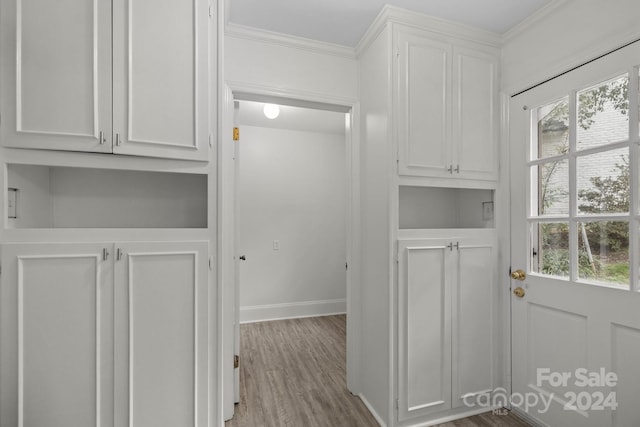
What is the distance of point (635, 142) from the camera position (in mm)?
1373

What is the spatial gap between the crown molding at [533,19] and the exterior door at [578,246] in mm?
384

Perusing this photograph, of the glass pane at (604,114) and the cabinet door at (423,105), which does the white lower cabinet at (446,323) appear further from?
the glass pane at (604,114)

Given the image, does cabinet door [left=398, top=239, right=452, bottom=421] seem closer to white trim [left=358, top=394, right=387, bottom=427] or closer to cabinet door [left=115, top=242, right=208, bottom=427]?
white trim [left=358, top=394, right=387, bottom=427]

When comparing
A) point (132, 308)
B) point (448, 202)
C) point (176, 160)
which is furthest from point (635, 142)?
point (132, 308)

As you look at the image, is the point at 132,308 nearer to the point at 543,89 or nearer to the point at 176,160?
the point at 176,160

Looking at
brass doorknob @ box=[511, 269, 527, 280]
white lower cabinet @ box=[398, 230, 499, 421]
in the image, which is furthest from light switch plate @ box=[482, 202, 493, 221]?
brass doorknob @ box=[511, 269, 527, 280]

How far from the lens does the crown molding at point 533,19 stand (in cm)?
167

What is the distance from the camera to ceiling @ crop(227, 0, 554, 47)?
1.73m

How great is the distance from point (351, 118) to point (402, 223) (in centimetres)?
85

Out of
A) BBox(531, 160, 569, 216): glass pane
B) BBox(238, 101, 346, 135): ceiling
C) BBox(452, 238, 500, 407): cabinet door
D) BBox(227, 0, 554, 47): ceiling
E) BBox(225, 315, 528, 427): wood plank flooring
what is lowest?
BBox(225, 315, 528, 427): wood plank flooring

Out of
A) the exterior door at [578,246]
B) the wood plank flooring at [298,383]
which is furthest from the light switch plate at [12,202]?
the exterior door at [578,246]

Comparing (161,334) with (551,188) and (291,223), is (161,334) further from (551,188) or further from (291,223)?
(291,223)

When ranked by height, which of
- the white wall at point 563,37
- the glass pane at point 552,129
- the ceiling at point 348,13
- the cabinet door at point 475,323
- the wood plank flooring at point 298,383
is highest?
the ceiling at point 348,13

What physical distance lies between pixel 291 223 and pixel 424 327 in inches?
93.4
